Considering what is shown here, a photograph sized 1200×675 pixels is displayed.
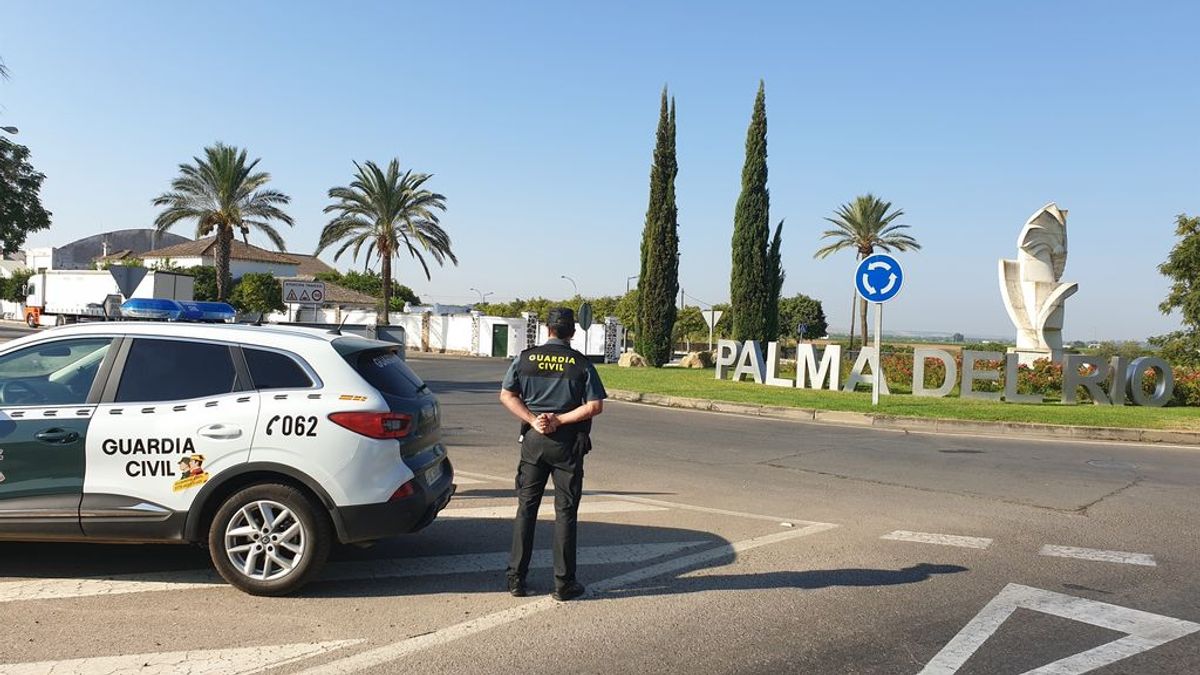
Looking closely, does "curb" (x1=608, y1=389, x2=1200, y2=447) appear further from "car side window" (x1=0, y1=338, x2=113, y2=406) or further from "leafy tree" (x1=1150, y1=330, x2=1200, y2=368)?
"leafy tree" (x1=1150, y1=330, x2=1200, y2=368)

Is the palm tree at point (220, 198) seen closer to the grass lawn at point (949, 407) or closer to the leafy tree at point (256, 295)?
the leafy tree at point (256, 295)

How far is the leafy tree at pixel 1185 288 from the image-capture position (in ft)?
132

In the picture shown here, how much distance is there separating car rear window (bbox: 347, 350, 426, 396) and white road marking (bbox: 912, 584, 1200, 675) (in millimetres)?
3365

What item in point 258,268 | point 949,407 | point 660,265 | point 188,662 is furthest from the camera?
point 258,268

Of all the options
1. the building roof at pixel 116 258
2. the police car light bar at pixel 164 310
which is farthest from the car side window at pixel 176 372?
the building roof at pixel 116 258

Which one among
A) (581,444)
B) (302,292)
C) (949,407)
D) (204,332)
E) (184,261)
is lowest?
(949,407)

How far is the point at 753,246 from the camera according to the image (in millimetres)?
33781

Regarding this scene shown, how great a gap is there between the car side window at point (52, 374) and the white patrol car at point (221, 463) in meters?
0.02

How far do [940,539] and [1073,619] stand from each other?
1.88 m

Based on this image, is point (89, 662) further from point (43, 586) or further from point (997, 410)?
point (997, 410)

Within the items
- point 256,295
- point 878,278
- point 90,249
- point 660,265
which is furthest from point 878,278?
point 90,249

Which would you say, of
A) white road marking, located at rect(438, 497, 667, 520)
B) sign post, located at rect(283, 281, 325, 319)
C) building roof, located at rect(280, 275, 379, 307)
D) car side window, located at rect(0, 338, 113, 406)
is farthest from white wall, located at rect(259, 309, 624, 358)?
car side window, located at rect(0, 338, 113, 406)

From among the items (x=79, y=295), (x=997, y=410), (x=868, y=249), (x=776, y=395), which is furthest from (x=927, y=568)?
(x=868, y=249)

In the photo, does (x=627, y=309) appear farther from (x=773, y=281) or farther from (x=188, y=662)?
(x=188, y=662)
